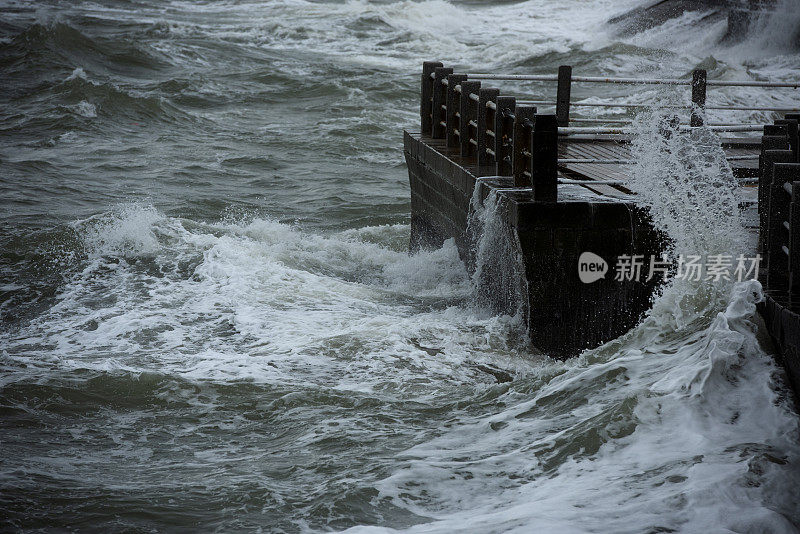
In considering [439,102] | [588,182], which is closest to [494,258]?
[588,182]

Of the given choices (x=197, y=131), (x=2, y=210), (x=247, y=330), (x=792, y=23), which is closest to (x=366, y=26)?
(x=792, y=23)

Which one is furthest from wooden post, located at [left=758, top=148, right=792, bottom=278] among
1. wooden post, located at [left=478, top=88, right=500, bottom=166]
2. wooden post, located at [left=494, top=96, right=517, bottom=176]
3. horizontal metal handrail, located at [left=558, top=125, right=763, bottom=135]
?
wooden post, located at [left=478, top=88, right=500, bottom=166]

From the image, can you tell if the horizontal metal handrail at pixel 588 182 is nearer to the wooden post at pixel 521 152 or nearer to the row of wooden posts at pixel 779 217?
the wooden post at pixel 521 152

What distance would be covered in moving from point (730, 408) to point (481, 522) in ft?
6.09

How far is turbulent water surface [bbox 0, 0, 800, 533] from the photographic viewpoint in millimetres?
5363

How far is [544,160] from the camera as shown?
7.47 metres

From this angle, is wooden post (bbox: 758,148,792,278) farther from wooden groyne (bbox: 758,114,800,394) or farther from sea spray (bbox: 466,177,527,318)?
A: sea spray (bbox: 466,177,527,318)

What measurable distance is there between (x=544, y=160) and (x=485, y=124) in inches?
73.4

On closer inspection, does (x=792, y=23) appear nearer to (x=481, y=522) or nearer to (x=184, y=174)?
(x=184, y=174)

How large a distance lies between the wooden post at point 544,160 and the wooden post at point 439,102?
346cm

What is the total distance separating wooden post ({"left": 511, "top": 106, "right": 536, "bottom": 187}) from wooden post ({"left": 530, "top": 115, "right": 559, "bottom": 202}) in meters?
0.49

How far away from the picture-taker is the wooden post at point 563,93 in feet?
35.5

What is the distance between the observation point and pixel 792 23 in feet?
108

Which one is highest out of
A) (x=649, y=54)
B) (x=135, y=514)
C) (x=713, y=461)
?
(x=649, y=54)
